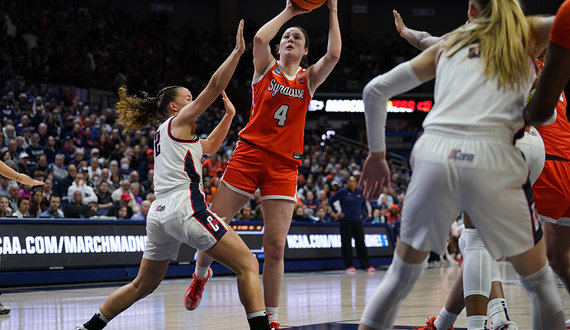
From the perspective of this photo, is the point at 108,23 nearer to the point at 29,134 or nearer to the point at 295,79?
the point at 29,134

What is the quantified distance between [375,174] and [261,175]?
1923 millimetres

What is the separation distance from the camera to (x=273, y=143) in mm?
4613

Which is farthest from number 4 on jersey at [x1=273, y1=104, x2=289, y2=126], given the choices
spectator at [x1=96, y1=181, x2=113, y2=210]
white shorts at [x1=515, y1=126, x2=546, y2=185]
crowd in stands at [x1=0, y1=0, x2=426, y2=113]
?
crowd in stands at [x1=0, y1=0, x2=426, y2=113]

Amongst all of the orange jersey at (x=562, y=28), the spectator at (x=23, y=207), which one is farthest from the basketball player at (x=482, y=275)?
the spectator at (x=23, y=207)

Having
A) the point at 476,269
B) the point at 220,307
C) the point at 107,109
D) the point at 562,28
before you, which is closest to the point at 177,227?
the point at 476,269

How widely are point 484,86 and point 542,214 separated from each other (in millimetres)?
1924

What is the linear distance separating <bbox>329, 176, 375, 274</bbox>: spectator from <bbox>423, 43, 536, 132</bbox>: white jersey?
1040 cm

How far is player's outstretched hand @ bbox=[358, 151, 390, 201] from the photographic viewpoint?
2771mm

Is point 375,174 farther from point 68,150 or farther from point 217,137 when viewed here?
point 68,150

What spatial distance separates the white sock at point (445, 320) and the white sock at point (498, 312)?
0.29 metres

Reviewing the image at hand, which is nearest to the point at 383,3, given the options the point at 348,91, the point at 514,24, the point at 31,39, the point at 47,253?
the point at 348,91

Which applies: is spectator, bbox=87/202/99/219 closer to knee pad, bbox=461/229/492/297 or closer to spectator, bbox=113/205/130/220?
spectator, bbox=113/205/130/220

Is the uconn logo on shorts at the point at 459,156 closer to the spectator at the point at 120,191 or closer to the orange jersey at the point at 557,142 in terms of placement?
the orange jersey at the point at 557,142

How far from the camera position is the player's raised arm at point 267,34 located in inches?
174
